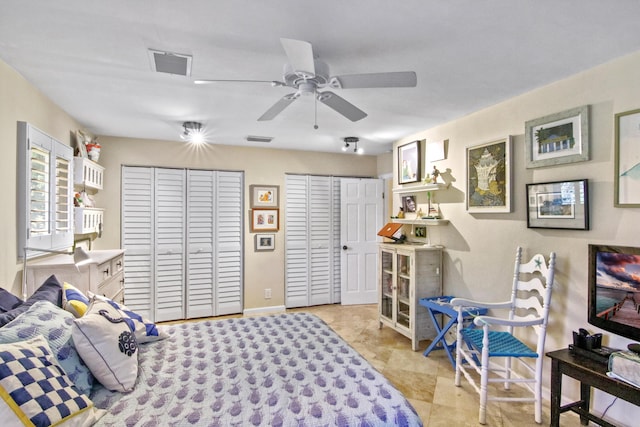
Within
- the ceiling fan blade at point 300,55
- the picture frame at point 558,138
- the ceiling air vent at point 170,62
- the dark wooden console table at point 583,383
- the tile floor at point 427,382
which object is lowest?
the tile floor at point 427,382

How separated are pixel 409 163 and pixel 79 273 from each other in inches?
141

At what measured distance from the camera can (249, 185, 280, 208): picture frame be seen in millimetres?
4918

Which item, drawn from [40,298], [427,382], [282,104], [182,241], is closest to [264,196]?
[182,241]

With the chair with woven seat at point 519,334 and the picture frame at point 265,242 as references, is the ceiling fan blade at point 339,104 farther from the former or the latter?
the picture frame at point 265,242

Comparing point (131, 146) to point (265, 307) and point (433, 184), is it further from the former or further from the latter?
point (433, 184)

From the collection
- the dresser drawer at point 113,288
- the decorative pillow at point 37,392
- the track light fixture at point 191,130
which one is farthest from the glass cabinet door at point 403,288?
the decorative pillow at point 37,392

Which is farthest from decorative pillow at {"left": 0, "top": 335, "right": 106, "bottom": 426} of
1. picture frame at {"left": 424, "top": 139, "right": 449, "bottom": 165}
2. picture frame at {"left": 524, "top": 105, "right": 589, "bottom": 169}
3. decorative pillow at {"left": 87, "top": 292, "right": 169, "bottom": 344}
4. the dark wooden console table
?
picture frame at {"left": 424, "top": 139, "right": 449, "bottom": 165}

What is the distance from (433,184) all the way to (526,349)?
1.79 metres

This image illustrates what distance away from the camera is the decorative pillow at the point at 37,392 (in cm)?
110

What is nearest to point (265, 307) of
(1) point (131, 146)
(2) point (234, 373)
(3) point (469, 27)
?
(1) point (131, 146)

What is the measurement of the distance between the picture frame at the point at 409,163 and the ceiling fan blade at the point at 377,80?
2254mm

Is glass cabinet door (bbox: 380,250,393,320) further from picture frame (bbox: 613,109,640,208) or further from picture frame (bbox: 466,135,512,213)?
picture frame (bbox: 613,109,640,208)

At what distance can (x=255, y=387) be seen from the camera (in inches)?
62.2

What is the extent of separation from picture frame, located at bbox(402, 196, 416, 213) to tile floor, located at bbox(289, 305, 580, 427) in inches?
60.4
